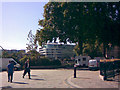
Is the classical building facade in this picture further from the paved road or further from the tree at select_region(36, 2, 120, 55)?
the paved road

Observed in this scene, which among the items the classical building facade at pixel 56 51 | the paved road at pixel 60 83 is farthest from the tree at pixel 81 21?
the classical building facade at pixel 56 51

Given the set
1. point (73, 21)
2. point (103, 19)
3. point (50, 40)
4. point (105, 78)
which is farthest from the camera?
point (50, 40)

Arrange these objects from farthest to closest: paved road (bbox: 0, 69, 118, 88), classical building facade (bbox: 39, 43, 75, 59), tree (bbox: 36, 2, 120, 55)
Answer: classical building facade (bbox: 39, 43, 75, 59), tree (bbox: 36, 2, 120, 55), paved road (bbox: 0, 69, 118, 88)

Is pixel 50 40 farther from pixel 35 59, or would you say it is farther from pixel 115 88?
pixel 115 88

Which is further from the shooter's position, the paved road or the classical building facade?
the classical building facade

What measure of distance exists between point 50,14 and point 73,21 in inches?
336

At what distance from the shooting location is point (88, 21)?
17.1 meters

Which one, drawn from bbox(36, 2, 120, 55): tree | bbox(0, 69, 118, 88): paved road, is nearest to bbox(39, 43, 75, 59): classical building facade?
bbox(36, 2, 120, 55): tree

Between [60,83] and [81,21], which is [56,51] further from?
[60,83]

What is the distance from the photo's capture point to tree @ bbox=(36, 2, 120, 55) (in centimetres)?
1669

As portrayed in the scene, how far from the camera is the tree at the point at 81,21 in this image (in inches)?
657

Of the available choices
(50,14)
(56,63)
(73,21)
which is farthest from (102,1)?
(56,63)

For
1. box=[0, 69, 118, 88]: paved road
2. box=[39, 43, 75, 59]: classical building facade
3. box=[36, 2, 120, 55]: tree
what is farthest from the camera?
box=[39, 43, 75, 59]: classical building facade

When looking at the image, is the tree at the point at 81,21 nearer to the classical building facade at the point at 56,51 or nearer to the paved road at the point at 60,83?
the paved road at the point at 60,83
